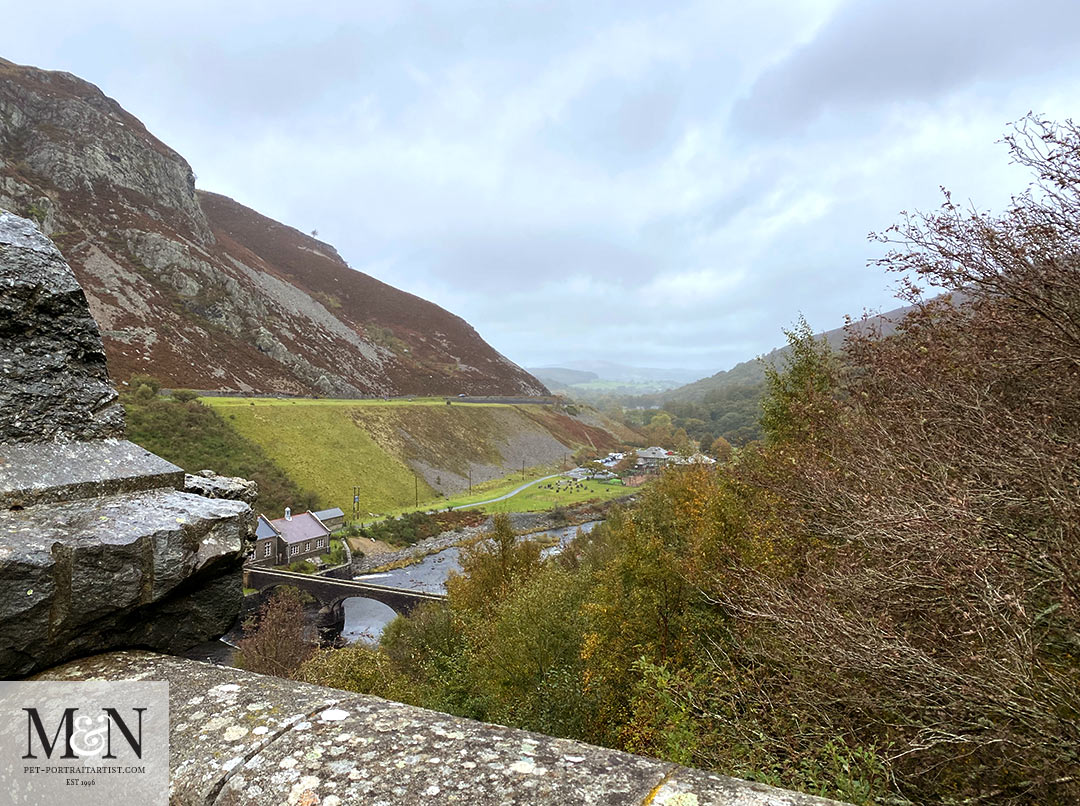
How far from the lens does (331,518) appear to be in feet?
216

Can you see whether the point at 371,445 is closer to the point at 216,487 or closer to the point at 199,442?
the point at 199,442

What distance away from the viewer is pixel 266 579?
48.3 meters

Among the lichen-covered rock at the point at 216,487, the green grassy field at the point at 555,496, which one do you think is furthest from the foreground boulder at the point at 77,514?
the green grassy field at the point at 555,496

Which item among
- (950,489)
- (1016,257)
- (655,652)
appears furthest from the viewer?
(655,652)

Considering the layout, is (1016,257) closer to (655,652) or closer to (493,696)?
(655,652)

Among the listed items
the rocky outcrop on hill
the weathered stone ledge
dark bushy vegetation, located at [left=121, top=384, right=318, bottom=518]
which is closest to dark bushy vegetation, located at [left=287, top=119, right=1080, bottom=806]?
the weathered stone ledge

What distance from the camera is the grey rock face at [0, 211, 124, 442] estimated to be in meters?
3.48

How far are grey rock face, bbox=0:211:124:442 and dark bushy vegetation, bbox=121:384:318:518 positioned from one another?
6440 cm

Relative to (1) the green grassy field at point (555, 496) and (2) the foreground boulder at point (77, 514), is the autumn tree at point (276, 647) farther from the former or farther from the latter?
(1) the green grassy field at point (555, 496)

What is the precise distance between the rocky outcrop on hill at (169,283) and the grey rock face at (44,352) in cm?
8710

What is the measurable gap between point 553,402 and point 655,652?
493 feet

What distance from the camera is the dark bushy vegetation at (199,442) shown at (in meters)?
Result: 61.5

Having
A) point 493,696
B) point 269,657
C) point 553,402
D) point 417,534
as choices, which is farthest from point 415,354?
point 493,696

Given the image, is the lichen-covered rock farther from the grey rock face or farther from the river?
the river
